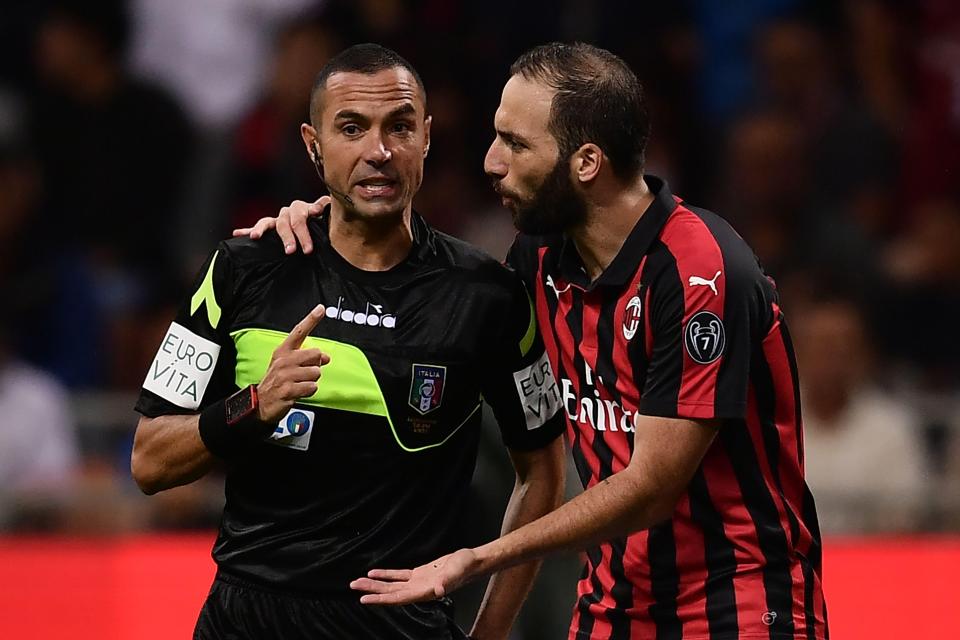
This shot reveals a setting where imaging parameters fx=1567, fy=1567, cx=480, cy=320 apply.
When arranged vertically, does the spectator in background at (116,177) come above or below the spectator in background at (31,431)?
above

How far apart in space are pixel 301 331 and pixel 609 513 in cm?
72

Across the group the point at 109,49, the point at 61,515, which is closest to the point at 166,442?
the point at 61,515

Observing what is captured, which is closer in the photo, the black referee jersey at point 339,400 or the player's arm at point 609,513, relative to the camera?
the player's arm at point 609,513

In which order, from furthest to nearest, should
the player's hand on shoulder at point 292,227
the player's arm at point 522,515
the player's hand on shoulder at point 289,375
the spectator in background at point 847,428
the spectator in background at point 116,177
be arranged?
1. the spectator in background at point 116,177
2. the spectator in background at point 847,428
3. the player's arm at point 522,515
4. the player's hand on shoulder at point 292,227
5. the player's hand on shoulder at point 289,375

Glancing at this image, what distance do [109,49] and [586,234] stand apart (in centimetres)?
564

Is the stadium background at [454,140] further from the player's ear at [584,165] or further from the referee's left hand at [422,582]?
the referee's left hand at [422,582]

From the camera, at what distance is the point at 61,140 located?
8.26 metres

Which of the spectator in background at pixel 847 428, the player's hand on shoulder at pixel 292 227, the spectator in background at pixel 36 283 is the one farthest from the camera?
the spectator in background at pixel 36 283

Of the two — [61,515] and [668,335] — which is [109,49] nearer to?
[61,515]

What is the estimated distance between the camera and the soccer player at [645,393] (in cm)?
318

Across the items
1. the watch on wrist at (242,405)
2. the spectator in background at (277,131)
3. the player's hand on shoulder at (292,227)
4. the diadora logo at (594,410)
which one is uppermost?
the spectator in background at (277,131)

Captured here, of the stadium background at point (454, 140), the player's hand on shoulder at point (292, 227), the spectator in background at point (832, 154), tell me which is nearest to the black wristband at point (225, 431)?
the player's hand on shoulder at point (292, 227)

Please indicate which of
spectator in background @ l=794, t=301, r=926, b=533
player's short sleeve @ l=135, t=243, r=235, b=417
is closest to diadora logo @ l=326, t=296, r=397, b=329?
player's short sleeve @ l=135, t=243, r=235, b=417

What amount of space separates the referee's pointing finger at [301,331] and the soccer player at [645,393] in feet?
1.20
